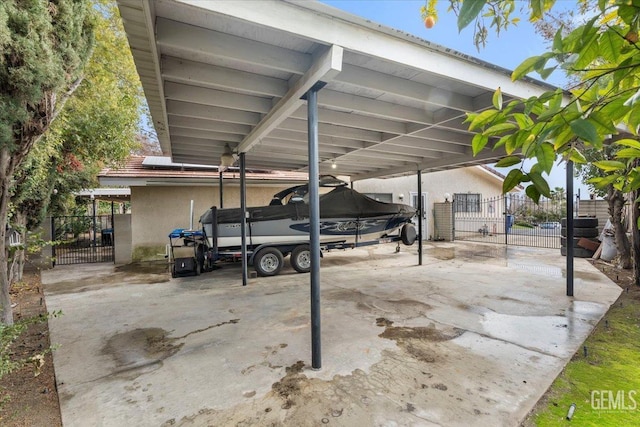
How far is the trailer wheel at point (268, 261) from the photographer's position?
682 cm

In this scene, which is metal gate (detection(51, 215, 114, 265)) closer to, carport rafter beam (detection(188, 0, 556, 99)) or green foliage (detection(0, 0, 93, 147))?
green foliage (detection(0, 0, 93, 147))

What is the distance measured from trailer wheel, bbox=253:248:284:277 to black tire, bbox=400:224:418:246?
3.62m

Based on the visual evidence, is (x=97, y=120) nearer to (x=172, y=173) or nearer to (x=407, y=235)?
(x=172, y=173)

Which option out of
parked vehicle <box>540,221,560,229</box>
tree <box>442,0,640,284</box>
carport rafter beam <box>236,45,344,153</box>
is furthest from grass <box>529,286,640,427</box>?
parked vehicle <box>540,221,560,229</box>

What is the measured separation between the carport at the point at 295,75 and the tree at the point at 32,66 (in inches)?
34.6

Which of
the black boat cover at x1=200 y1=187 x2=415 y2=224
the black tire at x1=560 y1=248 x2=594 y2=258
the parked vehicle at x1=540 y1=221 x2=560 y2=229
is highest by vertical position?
the black boat cover at x1=200 y1=187 x2=415 y2=224

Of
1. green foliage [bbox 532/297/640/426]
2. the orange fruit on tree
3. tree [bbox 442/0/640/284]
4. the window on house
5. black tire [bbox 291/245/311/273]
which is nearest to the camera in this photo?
tree [bbox 442/0/640/284]

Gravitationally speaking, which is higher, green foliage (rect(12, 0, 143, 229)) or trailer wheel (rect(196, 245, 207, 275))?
green foliage (rect(12, 0, 143, 229))

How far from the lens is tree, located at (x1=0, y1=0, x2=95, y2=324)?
2.67 m

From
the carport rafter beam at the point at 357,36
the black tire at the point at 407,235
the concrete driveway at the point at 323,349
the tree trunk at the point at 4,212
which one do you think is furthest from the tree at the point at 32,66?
the black tire at the point at 407,235

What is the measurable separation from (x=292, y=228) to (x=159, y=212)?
498 centimetres

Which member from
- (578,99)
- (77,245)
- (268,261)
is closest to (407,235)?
(268,261)

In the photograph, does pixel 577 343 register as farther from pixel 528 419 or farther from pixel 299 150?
pixel 299 150

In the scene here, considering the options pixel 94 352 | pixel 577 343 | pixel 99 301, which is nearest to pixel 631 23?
pixel 577 343
